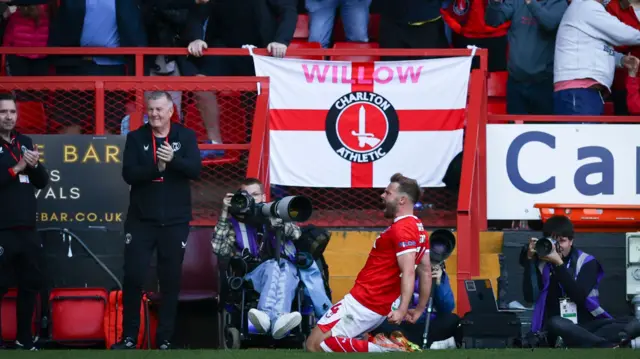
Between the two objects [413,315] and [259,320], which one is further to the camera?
[259,320]

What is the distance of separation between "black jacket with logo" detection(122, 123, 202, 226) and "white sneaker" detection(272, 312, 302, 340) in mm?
1157

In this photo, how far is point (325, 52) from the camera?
1223 centimetres

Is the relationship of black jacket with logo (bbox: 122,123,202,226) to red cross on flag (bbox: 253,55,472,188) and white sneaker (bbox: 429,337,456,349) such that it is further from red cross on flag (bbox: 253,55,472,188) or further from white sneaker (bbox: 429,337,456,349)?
white sneaker (bbox: 429,337,456,349)

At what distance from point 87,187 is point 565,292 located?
4.04m

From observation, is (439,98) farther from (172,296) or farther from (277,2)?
(172,296)

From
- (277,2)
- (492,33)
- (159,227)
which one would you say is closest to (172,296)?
(159,227)

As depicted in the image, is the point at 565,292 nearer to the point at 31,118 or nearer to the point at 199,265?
the point at 199,265

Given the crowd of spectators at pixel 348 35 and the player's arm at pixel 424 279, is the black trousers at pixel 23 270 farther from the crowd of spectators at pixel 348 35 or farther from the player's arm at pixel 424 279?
the player's arm at pixel 424 279

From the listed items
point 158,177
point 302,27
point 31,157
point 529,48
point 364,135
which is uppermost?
point 302,27

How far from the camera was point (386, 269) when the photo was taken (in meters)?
9.68

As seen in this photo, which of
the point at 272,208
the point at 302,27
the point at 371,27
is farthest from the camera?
the point at 371,27

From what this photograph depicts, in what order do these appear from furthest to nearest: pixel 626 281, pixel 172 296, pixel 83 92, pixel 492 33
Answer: pixel 492 33 < pixel 83 92 < pixel 626 281 < pixel 172 296

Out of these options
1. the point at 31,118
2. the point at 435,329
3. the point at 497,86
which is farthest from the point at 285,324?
the point at 497,86

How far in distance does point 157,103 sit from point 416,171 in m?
2.76
